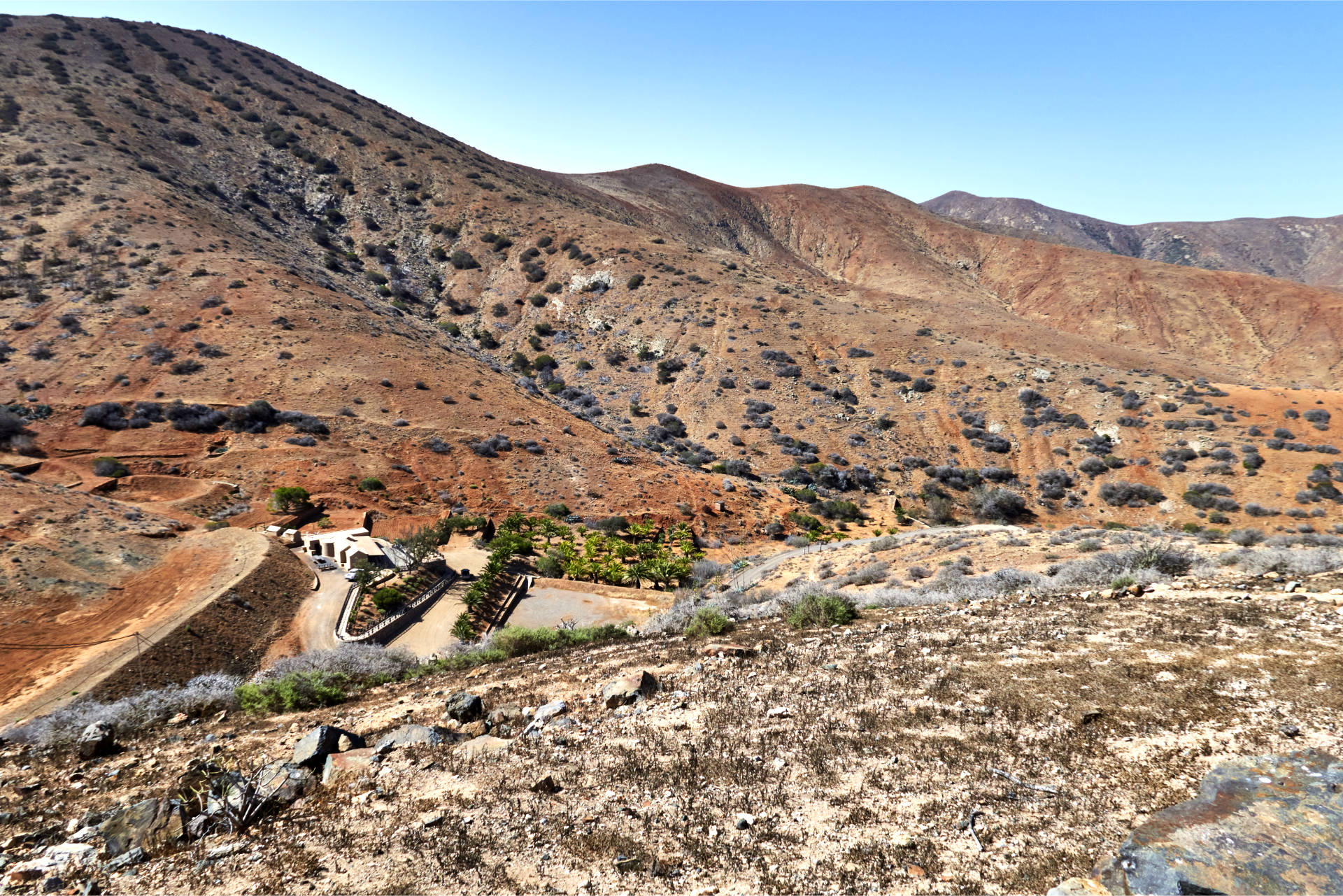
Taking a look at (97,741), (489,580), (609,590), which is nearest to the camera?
(97,741)

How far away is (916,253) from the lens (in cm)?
10725

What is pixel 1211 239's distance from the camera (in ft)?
476

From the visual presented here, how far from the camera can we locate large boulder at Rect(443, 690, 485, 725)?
32.7 ft

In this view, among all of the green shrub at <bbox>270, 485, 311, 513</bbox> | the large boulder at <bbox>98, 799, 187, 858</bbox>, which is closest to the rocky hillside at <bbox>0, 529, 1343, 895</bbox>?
the large boulder at <bbox>98, 799, 187, 858</bbox>

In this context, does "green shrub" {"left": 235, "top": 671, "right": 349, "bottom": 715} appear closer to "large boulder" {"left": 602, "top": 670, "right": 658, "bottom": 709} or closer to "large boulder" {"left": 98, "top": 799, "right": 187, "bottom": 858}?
"large boulder" {"left": 98, "top": 799, "right": 187, "bottom": 858}

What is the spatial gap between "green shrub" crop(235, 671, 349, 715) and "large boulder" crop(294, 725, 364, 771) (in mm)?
3528

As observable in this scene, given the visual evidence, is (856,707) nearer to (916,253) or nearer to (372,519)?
(372,519)

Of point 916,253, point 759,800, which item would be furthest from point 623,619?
point 916,253

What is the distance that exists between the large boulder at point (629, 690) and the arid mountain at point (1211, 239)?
130988mm

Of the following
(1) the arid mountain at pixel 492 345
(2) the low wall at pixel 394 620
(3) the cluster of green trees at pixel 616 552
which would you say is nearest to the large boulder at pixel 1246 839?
(2) the low wall at pixel 394 620

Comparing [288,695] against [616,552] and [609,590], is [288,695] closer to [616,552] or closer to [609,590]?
[609,590]

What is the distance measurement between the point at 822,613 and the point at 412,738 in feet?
29.1

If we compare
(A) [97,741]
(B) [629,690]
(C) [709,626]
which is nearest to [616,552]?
(C) [709,626]

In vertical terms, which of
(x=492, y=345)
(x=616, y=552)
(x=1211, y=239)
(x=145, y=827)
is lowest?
(x=616, y=552)
